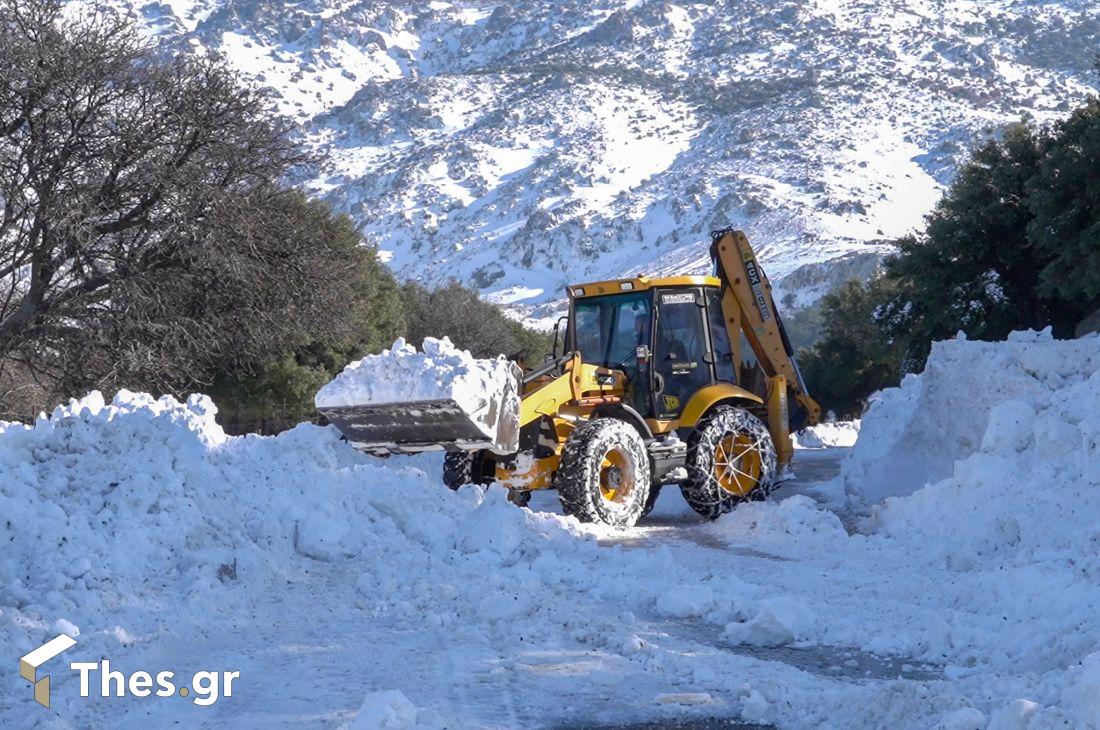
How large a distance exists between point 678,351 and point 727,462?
1304mm

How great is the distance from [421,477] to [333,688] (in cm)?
463

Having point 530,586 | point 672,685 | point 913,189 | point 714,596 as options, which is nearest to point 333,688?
point 672,685

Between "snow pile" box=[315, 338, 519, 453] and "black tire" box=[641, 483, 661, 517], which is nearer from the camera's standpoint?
"snow pile" box=[315, 338, 519, 453]

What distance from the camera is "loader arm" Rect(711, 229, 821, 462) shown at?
1407 cm

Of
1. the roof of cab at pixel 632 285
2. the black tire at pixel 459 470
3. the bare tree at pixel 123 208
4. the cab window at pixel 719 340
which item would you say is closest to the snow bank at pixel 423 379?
the black tire at pixel 459 470

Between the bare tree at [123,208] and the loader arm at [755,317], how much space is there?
8.06 m

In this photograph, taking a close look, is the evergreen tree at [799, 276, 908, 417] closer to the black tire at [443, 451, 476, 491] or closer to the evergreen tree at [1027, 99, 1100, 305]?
the evergreen tree at [1027, 99, 1100, 305]

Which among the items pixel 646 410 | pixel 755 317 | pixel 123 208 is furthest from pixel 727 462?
pixel 123 208

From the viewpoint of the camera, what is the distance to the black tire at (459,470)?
1257 cm

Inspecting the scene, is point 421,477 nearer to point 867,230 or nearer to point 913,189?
point 867,230

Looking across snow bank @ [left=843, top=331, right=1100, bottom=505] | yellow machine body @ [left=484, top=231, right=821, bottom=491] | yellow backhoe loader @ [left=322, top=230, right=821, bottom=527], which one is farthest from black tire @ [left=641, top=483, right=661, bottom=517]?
snow bank @ [left=843, top=331, right=1100, bottom=505]

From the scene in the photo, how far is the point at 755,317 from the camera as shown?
559 inches

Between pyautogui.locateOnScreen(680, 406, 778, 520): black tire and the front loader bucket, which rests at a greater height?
the front loader bucket

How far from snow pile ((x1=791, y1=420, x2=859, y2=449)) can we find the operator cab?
17.0m
